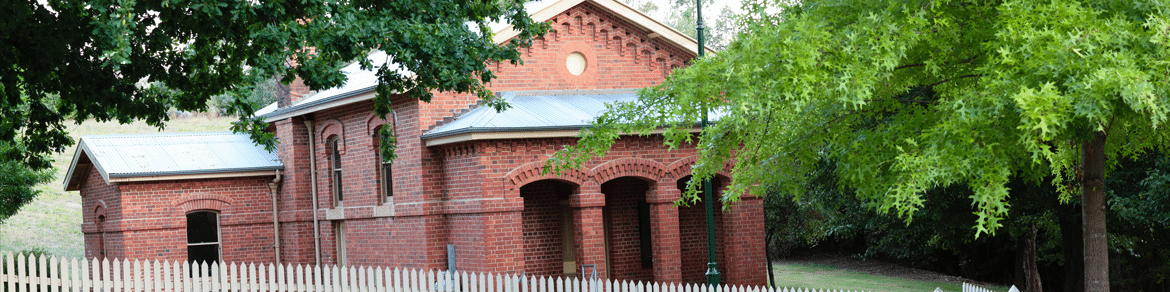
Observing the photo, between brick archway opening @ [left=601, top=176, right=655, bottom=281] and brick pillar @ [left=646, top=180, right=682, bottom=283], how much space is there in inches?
75.2

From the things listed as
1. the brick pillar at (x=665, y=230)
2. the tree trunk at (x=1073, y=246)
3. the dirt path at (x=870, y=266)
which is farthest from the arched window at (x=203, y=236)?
the dirt path at (x=870, y=266)

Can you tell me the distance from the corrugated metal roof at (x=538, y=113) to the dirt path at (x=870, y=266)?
16.2 metres

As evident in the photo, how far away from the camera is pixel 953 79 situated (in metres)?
9.47

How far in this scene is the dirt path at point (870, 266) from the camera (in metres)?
32.8

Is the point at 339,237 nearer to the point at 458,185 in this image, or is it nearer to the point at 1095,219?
the point at 458,185

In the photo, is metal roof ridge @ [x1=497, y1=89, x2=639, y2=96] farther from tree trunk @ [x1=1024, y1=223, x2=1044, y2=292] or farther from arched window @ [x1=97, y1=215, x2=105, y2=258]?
tree trunk @ [x1=1024, y1=223, x2=1044, y2=292]

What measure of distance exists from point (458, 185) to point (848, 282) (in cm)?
1530

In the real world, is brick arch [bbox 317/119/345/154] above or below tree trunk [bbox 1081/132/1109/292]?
above

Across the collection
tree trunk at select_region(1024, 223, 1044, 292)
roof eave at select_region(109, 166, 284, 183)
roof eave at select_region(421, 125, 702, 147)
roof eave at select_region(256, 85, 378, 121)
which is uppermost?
roof eave at select_region(256, 85, 378, 121)

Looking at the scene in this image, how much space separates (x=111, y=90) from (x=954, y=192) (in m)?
15.2

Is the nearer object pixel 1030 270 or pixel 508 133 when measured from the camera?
pixel 508 133

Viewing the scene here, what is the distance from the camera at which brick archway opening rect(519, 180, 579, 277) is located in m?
19.6

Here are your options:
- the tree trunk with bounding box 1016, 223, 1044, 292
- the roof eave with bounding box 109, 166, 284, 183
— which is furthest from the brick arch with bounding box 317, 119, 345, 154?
the tree trunk with bounding box 1016, 223, 1044, 292

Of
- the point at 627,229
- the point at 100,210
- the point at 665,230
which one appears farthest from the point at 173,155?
the point at 665,230
